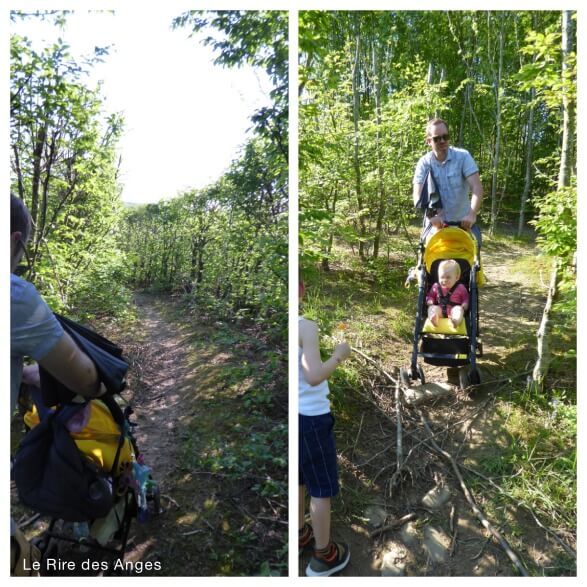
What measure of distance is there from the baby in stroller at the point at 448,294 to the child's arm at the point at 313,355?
3.26 ft

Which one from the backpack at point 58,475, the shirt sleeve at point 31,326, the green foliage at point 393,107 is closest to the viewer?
the shirt sleeve at point 31,326

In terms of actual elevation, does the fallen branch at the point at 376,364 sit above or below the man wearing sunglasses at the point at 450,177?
below

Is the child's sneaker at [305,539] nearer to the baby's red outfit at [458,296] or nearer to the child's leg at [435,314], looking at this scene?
the child's leg at [435,314]

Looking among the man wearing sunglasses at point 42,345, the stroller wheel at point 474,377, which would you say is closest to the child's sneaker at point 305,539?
the man wearing sunglasses at point 42,345

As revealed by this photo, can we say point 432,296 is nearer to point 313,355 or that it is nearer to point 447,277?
point 447,277

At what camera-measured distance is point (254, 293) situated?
77.6 inches

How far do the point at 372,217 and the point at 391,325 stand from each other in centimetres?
117

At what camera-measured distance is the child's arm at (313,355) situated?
1.39 m

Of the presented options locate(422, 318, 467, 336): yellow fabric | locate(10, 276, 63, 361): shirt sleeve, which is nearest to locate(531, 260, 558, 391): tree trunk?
locate(422, 318, 467, 336): yellow fabric

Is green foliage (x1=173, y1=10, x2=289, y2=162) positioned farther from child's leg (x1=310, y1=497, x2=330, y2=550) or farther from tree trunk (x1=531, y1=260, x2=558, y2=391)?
tree trunk (x1=531, y1=260, x2=558, y2=391)

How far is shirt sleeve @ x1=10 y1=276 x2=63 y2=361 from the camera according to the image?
104cm

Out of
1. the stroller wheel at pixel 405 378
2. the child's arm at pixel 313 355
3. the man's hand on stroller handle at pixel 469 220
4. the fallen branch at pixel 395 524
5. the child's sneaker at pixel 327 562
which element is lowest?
the child's sneaker at pixel 327 562

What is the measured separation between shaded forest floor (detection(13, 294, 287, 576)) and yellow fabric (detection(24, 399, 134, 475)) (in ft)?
1.29
